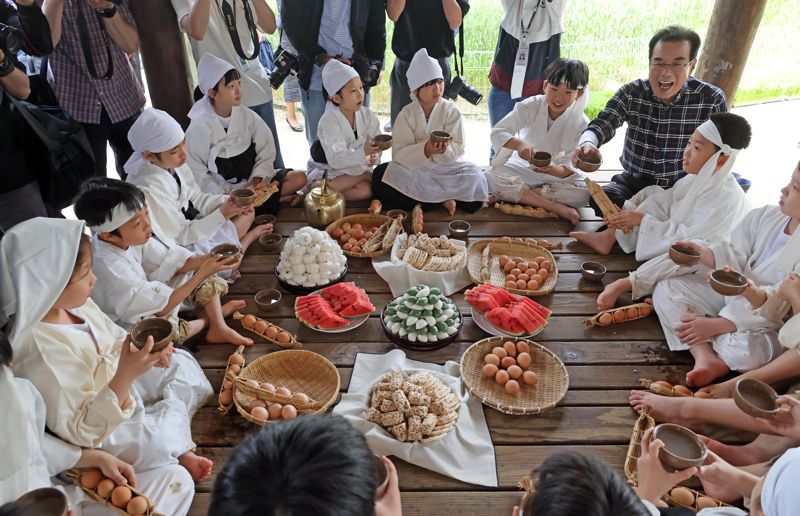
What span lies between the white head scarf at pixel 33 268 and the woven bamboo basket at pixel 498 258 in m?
2.36

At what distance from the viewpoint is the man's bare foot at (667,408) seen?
102 inches

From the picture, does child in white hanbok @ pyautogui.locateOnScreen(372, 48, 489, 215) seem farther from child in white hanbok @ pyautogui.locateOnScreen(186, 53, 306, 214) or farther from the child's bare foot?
the child's bare foot

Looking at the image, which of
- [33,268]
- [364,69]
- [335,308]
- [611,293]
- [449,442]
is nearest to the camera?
[33,268]

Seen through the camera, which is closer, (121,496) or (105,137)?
(121,496)

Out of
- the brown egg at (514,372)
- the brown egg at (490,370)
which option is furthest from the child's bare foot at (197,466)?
the brown egg at (514,372)

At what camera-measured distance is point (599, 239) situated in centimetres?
399

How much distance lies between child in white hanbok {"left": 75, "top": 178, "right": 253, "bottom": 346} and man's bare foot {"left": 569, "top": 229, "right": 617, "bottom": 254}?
2522 mm

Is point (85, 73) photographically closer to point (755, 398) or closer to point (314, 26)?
point (314, 26)

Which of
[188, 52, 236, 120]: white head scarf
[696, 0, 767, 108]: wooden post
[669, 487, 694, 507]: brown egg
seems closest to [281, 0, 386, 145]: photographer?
[188, 52, 236, 120]: white head scarf

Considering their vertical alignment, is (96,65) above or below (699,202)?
above

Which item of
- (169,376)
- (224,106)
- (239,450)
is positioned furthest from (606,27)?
(239,450)

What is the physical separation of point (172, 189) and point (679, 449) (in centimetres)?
322

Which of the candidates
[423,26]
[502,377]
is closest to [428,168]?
[423,26]

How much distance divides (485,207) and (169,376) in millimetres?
2914
